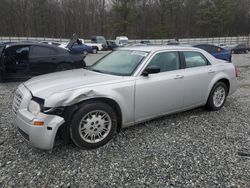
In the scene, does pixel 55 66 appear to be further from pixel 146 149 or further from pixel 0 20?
pixel 0 20

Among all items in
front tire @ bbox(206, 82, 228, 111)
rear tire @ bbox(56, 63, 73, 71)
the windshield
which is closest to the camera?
the windshield

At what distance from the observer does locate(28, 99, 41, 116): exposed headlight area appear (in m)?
2.77

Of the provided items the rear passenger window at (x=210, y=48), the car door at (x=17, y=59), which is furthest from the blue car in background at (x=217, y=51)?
the car door at (x=17, y=59)

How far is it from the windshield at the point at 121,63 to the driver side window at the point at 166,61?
210 mm

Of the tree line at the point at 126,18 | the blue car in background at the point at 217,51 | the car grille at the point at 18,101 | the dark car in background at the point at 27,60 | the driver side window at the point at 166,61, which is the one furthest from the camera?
the tree line at the point at 126,18

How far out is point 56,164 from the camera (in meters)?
2.78

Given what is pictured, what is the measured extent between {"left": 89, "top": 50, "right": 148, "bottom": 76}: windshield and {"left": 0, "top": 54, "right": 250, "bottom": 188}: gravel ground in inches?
41.1

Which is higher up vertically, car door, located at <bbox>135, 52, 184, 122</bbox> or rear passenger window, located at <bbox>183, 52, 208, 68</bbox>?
rear passenger window, located at <bbox>183, 52, 208, 68</bbox>

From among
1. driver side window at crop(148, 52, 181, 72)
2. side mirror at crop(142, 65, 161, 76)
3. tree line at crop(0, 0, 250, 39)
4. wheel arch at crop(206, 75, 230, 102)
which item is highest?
tree line at crop(0, 0, 250, 39)

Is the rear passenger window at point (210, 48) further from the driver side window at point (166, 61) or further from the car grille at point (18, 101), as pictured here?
the car grille at point (18, 101)

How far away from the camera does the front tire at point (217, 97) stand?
4559 mm

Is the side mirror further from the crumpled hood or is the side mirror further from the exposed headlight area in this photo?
the exposed headlight area

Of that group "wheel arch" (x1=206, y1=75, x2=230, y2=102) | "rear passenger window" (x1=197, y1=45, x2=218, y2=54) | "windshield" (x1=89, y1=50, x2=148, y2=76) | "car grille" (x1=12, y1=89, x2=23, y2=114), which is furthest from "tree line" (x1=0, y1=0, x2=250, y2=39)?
"wheel arch" (x1=206, y1=75, x2=230, y2=102)

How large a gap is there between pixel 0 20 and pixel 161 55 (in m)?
42.8
